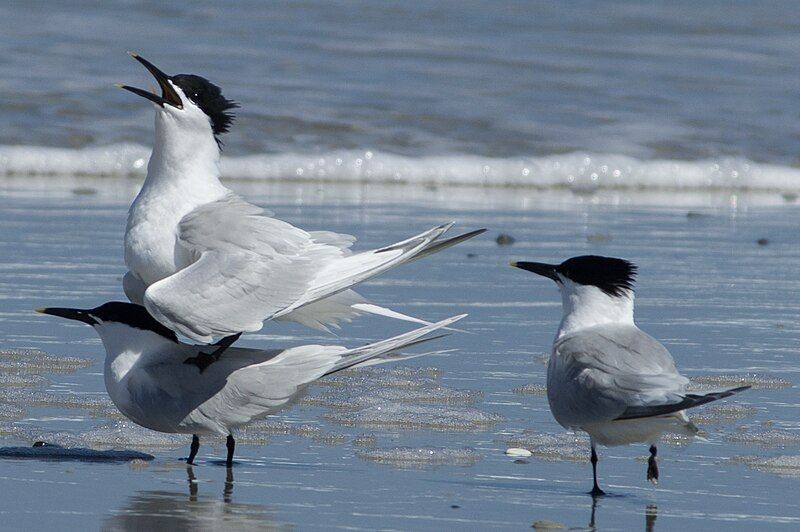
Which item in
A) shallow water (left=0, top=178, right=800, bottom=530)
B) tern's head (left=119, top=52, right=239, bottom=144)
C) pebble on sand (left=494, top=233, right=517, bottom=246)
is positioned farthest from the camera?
pebble on sand (left=494, top=233, right=517, bottom=246)

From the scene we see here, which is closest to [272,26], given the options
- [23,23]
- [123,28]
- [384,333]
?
[123,28]

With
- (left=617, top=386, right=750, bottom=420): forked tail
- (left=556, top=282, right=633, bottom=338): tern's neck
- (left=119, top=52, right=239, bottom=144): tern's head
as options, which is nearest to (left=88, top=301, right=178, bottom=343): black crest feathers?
(left=119, top=52, right=239, bottom=144): tern's head

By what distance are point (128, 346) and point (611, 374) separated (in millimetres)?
1183

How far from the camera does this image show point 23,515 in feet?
9.94

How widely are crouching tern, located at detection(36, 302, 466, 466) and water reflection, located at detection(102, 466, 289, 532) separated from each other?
314 mm

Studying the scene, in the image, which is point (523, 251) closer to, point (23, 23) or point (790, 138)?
point (790, 138)

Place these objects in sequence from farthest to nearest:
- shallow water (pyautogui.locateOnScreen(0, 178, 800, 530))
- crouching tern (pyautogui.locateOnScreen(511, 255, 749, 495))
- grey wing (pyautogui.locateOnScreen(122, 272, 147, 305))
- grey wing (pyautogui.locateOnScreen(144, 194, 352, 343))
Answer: grey wing (pyautogui.locateOnScreen(122, 272, 147, 305)) → grey wing (pyautogui.locateOnScreen(144, 194, 352, 343)) → crouching tern (pyautogui.locateOnScreen(511, 255, 749, 495)) → shallow water (pyautogui.locateOnScreen(0, 178, 800, 530))

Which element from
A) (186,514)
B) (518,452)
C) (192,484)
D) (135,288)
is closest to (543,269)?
(518,452)

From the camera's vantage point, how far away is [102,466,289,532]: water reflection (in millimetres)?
2992

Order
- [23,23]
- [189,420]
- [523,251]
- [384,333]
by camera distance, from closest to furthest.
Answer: [189,420]
[384,333]
[523,251]
[23,23]

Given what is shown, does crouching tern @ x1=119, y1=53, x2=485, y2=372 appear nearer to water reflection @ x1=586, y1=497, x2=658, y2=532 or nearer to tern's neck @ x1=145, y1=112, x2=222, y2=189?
tern's neck @ x1=145, y1=112, x2=222, y2=189

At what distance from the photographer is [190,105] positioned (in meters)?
4.13

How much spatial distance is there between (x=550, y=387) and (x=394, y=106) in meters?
7.91

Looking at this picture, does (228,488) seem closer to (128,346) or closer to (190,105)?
(128,346)
